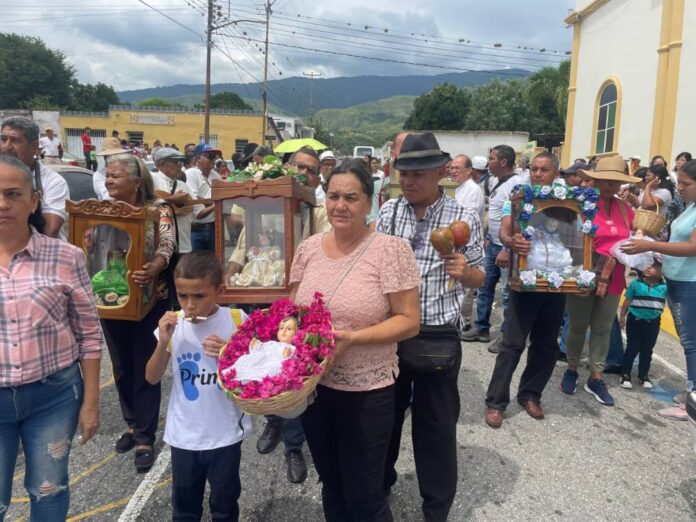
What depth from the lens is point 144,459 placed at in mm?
3365

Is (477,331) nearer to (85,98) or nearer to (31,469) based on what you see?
(31,469)

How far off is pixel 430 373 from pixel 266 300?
1.15 metres

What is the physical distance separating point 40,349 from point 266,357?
0.99m

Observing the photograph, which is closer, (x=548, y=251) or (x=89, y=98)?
(x=548, y=251)

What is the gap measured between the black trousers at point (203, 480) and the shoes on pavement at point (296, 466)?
0.85m

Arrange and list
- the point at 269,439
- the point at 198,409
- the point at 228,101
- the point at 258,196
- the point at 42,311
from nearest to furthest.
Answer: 1. the point at 42,311
2. the point at 198,409
3. the point at 258,196
4. the point at 269,439
5. the point at 228,101

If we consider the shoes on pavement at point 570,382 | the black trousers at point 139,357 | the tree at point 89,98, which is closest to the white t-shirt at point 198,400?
the black trousers at point 139,357

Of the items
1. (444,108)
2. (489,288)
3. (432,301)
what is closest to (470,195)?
(489,288)

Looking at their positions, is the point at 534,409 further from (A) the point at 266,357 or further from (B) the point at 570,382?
(A) the point at 266,357

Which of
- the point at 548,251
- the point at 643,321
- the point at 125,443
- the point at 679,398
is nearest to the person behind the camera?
the point at 125,443

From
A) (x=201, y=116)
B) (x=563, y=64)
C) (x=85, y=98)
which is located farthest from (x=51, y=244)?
(x=85, y=98)

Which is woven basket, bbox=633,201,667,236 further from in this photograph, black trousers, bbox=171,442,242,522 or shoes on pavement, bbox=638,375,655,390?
black trousers, bbox=171,442,242,522

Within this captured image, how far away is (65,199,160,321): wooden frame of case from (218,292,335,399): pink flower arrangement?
140cm

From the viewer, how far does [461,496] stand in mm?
3152
